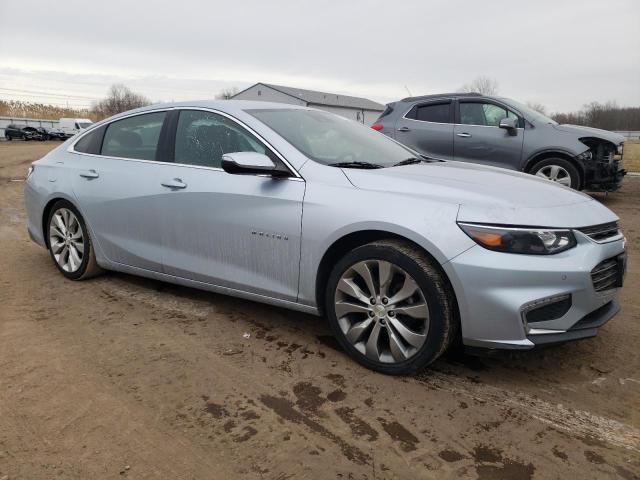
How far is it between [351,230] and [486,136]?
612 centimetres

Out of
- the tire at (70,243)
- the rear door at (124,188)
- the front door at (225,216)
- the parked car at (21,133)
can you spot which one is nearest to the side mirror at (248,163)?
the front door at (225,216)

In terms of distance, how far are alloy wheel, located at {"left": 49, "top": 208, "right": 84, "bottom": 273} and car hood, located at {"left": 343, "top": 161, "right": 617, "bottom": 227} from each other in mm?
2757

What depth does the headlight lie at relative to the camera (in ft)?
8.75

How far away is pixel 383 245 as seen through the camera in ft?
9.61

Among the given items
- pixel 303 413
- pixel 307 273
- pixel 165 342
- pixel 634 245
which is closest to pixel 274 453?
pixel 303 413

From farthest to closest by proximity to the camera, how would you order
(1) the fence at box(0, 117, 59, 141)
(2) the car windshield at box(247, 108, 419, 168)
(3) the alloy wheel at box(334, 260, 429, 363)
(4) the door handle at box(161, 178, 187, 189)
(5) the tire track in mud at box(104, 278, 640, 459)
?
(1) the fence at box(0, 117, 59, 141) → (4) the door handle at box(161, 178, 187, 189) → (2) the car windshield at box(247, 108, 419, 168) → (3) the alloy wheel at box(334, 260, 429, 363) → (5) the tire track in mud at box(104, 278, 640, 459)

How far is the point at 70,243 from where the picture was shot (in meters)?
4.74

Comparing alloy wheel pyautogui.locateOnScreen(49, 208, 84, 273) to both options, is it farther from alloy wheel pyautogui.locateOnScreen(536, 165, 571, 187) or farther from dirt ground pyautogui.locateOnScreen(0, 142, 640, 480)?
alloy wheel pyautogui.locateOnScreen(536, 165, 571, 187)

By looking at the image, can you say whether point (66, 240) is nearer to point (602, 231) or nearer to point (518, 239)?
point (518, 239)

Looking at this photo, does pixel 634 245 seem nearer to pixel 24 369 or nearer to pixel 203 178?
pixel 203 178

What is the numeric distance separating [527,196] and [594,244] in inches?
16.8

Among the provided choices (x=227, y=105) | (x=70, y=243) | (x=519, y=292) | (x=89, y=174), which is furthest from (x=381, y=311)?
(x=70, y=243)

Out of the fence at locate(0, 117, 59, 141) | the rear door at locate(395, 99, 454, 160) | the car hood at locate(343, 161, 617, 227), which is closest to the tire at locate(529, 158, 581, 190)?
the rear door at locate(395, 99, 454, 160)

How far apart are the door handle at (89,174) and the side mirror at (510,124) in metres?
5.98
